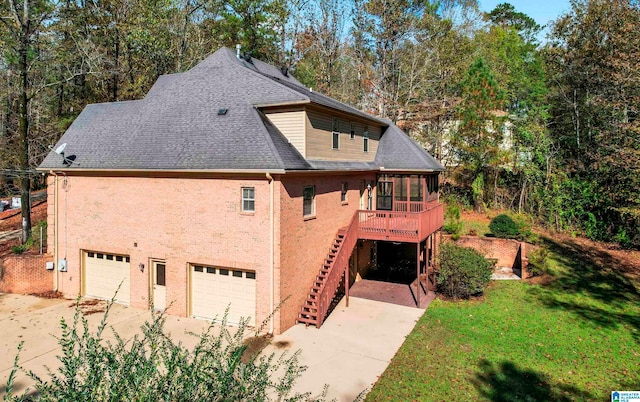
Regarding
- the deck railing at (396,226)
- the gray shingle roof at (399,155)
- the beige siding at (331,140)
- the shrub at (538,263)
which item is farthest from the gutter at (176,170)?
the shrub at (538,263)

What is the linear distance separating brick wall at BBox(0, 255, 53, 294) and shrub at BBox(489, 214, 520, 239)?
20677 millimetres

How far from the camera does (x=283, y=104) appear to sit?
45.0 ft

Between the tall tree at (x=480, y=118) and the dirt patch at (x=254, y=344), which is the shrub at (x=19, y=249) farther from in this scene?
the tall tree at (x=480, y=118)

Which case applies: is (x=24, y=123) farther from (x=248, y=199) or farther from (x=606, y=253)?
(x=606, y=253)

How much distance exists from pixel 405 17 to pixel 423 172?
59.6 ft

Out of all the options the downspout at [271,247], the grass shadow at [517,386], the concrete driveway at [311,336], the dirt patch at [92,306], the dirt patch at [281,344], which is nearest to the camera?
the grass shadow at [517,386]

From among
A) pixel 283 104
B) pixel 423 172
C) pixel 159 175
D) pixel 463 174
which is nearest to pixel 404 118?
pixel 463 174

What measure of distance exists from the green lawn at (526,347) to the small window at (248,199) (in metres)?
6.12

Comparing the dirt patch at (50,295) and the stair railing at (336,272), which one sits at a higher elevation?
the stair railing at (336,272)

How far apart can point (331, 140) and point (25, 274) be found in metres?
13.1

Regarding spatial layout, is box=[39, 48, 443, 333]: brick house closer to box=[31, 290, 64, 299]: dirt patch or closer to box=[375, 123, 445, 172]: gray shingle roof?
box=[31, 290, 64, 299]: dirt patch

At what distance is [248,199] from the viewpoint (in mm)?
12672

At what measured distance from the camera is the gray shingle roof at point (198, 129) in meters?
13.0

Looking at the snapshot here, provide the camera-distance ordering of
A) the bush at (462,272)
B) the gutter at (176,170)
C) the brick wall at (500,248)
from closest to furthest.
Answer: the gutter at (176,170), the bush at (462,272), the brick wall at (500,248)
